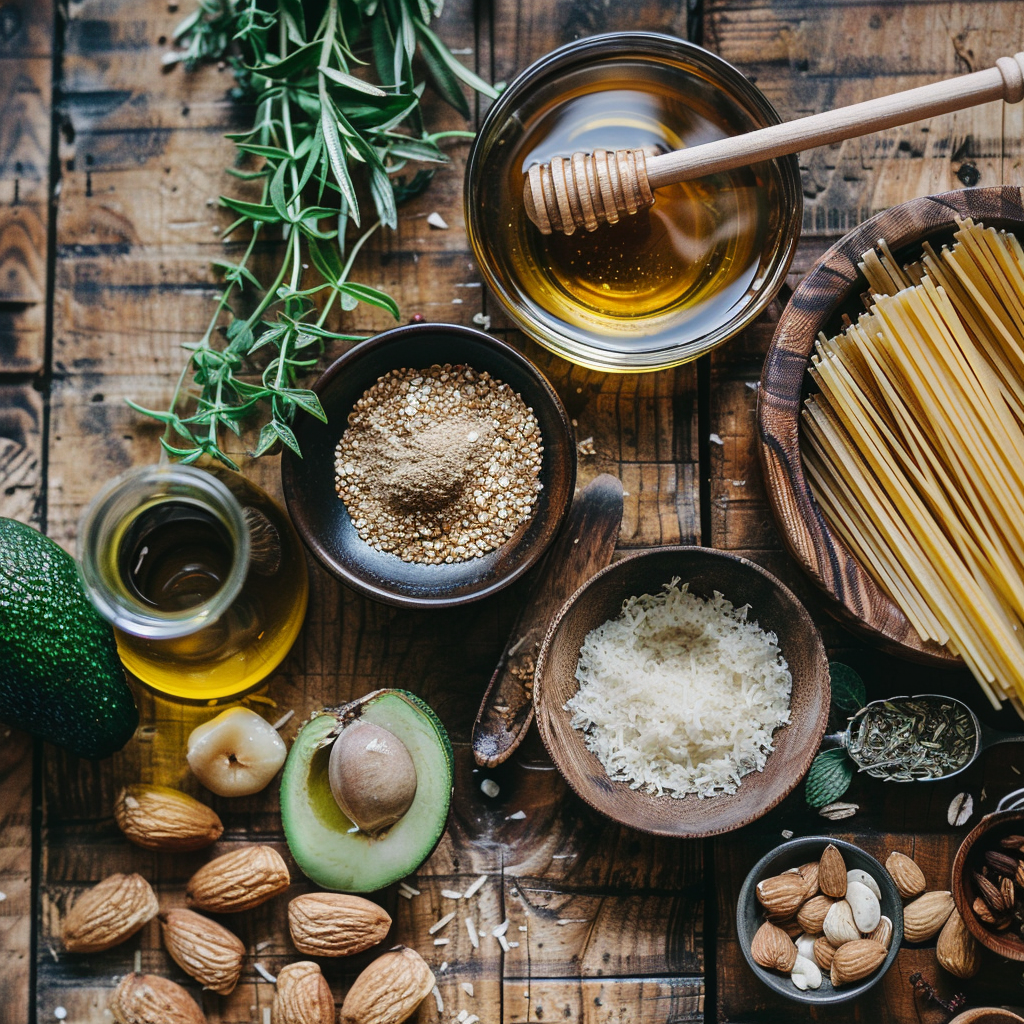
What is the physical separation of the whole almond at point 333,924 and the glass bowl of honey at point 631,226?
0.80 m

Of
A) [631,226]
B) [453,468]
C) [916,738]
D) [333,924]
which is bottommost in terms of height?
[333,924]

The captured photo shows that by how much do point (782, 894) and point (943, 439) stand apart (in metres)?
0.63

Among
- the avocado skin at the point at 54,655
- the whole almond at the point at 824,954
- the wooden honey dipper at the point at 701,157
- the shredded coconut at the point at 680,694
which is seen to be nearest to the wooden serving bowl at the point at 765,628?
the shredded coconut at the point at 680,694

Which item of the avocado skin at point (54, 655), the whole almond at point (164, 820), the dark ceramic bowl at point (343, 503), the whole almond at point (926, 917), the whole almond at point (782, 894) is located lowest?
the whole almond at point (926, 917)

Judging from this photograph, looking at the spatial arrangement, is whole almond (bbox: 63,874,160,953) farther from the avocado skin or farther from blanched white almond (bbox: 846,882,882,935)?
blanched white almond (bbox: 846,882,882,935)

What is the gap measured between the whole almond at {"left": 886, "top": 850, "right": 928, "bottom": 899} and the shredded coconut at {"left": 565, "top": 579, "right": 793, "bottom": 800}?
26 centimetres

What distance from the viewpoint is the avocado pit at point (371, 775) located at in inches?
40.8

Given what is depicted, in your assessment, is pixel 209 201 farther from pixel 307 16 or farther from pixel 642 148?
pixel 642 148

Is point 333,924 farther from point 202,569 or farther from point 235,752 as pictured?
point 202,569

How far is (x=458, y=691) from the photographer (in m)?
1.21

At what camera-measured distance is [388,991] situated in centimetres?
113

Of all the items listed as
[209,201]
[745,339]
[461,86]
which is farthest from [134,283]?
[745,339]

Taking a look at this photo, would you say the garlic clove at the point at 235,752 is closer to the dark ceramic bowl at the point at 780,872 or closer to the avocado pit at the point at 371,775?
the avocado pit at the point at 371,775

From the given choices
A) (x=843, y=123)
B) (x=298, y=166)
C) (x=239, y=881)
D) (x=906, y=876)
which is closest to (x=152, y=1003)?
(x=239, y=881)
